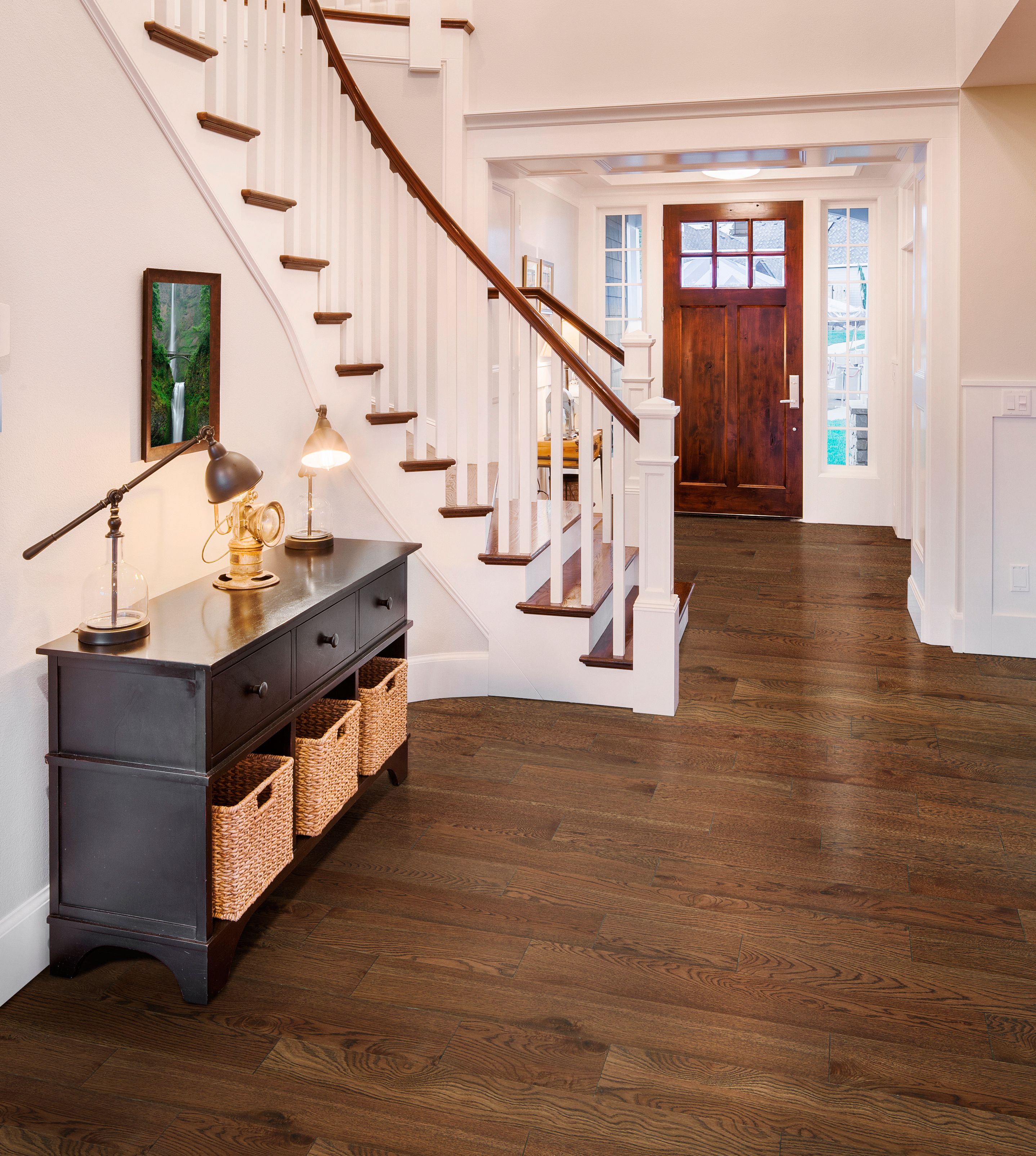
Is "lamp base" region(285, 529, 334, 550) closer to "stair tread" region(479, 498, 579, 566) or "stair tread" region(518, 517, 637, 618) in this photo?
"stair tread" region(479, 498, 579, 566)

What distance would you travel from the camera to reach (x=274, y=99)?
133 inches

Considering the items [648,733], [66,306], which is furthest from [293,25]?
[648,733]

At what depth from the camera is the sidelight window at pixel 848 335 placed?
7.85 metres

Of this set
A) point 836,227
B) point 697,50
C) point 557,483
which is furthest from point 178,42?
point 836,227

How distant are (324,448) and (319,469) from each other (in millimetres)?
317

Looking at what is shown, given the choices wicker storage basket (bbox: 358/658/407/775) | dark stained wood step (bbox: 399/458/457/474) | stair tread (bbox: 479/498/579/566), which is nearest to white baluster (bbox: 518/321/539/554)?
stair tread (bbox: 479/498/579/566)

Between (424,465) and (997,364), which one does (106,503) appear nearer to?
(424,465)

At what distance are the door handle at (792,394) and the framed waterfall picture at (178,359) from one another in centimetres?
592

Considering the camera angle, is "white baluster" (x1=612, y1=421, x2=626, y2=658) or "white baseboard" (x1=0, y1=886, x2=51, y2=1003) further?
"white baluster" (x1=612, y1=421, x2=626, y2=658)

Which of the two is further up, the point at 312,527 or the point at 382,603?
the point at 312,527

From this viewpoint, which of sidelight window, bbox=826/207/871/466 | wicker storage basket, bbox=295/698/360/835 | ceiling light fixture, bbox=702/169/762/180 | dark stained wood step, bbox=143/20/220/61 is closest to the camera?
dark stained wood step, bbox=143/20/220/61

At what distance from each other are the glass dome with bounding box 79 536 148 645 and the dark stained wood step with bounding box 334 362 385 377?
1.54 meters

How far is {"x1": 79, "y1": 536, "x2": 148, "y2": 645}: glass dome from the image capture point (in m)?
2.25

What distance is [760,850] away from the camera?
3002 millimetres
